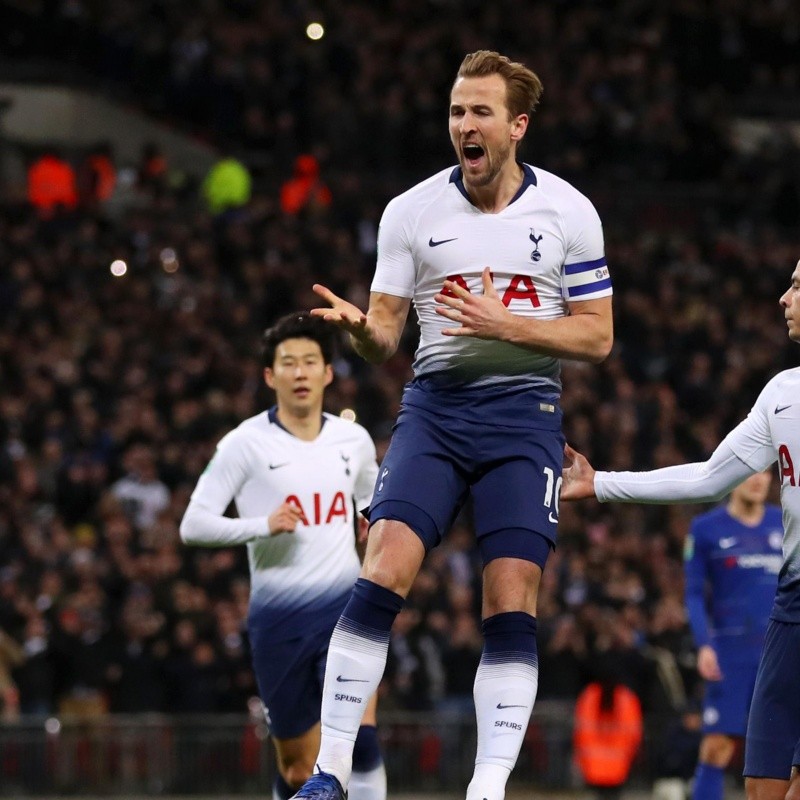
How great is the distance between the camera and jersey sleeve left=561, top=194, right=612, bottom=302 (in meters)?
7.32

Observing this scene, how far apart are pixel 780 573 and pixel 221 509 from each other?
3.40 m

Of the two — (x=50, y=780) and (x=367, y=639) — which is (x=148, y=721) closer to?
(x=50, y=780)

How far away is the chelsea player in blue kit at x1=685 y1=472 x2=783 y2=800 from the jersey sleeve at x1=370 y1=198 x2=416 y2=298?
5.11 metres

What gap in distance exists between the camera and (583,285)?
7.34m

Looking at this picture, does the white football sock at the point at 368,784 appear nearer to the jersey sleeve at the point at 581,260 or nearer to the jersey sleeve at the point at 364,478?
the jersey sleeve at the point at 364,478

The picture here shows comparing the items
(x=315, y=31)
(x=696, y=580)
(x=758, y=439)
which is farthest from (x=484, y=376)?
(x=315, y=31)

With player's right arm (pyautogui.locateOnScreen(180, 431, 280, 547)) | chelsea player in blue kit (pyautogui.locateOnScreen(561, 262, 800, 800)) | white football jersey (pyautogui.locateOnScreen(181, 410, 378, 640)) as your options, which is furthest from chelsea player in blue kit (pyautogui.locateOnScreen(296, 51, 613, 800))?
white football jersey (pyautogui.locateOnScreen(181, 410, 378, 640))

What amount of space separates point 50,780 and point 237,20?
14576 millimetres

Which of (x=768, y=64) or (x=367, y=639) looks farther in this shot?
(x=768, y=64)

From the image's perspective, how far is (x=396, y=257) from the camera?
7398mm

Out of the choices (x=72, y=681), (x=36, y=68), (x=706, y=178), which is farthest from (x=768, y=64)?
(x=72, y=681)

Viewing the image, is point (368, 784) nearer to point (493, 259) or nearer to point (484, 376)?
point (484, 376)

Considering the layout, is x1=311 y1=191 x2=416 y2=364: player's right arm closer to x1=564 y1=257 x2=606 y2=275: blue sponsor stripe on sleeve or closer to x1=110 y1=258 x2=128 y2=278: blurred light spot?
x1=564 y1=257 x2=606 y2=275: blue sponsor stripe on sleeve

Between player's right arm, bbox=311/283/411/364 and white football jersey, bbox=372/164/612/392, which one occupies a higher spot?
white football jersey, bbox=372/164/612/392
